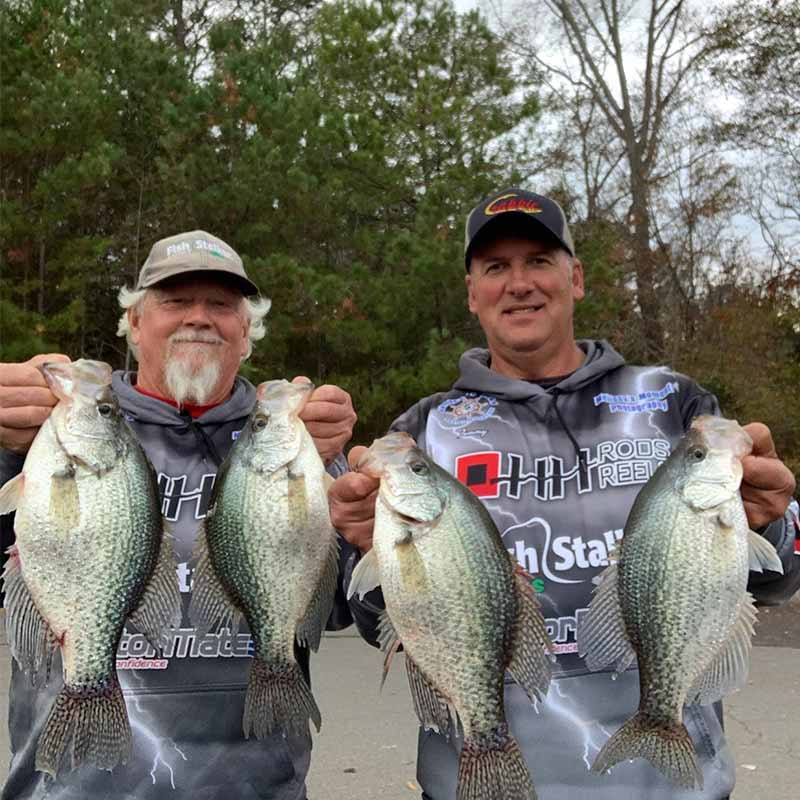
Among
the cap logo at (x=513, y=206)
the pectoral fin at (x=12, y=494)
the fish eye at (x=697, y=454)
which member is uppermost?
the cap logo at (x=513, y=206)

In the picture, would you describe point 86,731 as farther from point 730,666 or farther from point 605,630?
point 730,666

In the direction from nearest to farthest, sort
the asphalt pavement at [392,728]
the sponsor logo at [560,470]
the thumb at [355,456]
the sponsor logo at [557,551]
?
the thumb at [355,456] → the sponsor logo at [557,551] → the sponsor logo at [560,470] → the asphalt pavement at [392,728]

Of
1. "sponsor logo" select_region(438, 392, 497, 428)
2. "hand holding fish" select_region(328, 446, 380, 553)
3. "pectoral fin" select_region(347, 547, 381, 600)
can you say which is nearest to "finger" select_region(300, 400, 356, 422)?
"hand holding fish" select_region(328, 446, 380, 553)

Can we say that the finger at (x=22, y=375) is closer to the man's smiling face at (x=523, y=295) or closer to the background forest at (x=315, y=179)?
the man's smiling face at (x=523, y=295)

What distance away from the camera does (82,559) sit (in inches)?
88.9

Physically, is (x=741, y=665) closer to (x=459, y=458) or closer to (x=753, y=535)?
(x=753, y=535)

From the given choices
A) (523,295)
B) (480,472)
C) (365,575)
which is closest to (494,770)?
(365,575)

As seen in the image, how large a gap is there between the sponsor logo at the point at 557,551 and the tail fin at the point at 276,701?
0.69 m

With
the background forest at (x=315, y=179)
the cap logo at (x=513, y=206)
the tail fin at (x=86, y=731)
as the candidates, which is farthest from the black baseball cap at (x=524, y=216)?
the background forest at (x=315, y=179)

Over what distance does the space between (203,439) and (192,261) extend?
22.8 inches

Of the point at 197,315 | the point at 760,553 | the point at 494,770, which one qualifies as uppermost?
the point at 197,315

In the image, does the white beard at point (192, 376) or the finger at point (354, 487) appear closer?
the finger at point (354, 487)

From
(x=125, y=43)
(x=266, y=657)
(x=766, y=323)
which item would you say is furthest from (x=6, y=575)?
(x=766, y=323)

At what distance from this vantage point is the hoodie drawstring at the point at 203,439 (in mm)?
2832
